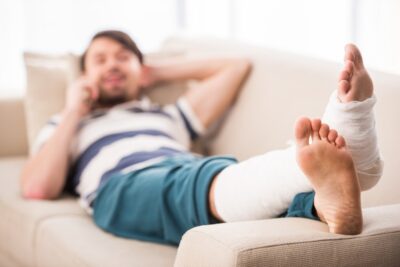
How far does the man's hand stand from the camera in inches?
93.1

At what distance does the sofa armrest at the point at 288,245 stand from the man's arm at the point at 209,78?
1.01m

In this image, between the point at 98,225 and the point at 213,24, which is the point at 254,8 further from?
the point at 98,225

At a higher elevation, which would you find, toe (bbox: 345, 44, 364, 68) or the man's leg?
toe (bbox: 345, 44, 364, 68)

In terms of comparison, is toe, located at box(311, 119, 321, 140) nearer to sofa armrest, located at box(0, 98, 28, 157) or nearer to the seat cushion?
the seat cushion

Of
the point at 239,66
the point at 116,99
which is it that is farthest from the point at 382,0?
the point at 116,99

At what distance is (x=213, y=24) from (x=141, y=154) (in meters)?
2.00

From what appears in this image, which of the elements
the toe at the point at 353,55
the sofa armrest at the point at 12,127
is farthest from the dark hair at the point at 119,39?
the toe at the point at 353,55

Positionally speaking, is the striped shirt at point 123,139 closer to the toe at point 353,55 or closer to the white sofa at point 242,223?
the white sofa at point 242,223

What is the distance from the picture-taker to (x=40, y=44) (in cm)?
377

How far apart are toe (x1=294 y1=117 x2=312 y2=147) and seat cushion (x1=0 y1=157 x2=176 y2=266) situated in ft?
1.59

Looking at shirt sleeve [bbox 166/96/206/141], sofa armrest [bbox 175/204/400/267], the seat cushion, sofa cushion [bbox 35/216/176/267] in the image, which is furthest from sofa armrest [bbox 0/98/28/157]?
sofa armrest [bbox 175/204/400/267]

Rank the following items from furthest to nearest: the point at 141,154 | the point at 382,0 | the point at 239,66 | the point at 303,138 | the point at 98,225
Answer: the point at 382,0
the point at 239,66
the point at 141,154
the point at 98,225
the point at 303,138

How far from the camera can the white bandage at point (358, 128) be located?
141cm

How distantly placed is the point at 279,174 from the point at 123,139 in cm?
83
